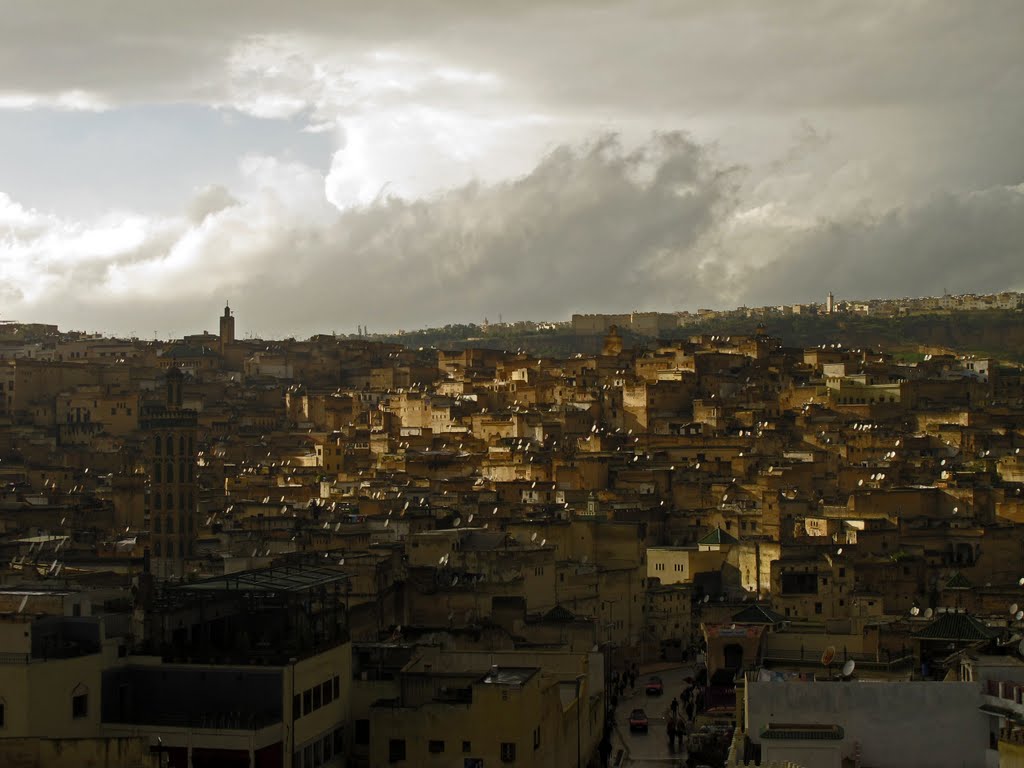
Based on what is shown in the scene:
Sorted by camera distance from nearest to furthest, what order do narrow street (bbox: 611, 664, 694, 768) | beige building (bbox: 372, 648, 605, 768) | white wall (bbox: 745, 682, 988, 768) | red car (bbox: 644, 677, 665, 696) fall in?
white wall (bbox: 745, 682, 988, 768) → beige building (bbox: 372, 648, 605, 768) → narrow street (bbox: 611, 664, 694, 768) → red car (bbox: 644, 677, 665, 696)

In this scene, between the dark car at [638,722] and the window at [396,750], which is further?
the dark car at [638,722]

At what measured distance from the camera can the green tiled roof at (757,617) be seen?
3312cm

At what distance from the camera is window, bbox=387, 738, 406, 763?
21781mm

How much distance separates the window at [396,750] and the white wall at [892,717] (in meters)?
4.44

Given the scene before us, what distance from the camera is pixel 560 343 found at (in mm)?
116438

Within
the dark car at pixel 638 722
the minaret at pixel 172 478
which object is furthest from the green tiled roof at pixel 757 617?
the minaret at pixel 172 478

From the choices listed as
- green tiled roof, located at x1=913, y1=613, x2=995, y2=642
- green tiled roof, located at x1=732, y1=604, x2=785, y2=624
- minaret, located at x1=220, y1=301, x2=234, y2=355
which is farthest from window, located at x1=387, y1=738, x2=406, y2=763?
minaret, located at x1=220, y1=301, x2=234, y2=355

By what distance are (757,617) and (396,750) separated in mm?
13184

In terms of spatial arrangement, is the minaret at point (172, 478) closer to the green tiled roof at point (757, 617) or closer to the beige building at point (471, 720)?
→ the green tiled roof at point (757, 617)

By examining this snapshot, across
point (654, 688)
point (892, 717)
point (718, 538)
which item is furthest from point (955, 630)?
point (718, 538)

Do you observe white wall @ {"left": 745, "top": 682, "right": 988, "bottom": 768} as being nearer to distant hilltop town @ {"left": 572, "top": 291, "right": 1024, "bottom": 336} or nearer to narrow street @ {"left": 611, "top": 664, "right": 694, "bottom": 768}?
narrow street @ {"left": 611, "top": 664, "right": 694, "bottom": 768}

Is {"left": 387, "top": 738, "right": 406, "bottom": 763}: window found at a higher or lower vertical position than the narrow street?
higher

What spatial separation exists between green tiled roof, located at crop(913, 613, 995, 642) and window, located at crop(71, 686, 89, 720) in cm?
1335

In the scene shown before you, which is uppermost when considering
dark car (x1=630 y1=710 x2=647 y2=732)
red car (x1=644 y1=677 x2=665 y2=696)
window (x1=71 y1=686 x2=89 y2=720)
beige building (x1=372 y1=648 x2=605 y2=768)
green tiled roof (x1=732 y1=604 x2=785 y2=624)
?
window (x1=71 y1=686 x2=89 y2=720)
